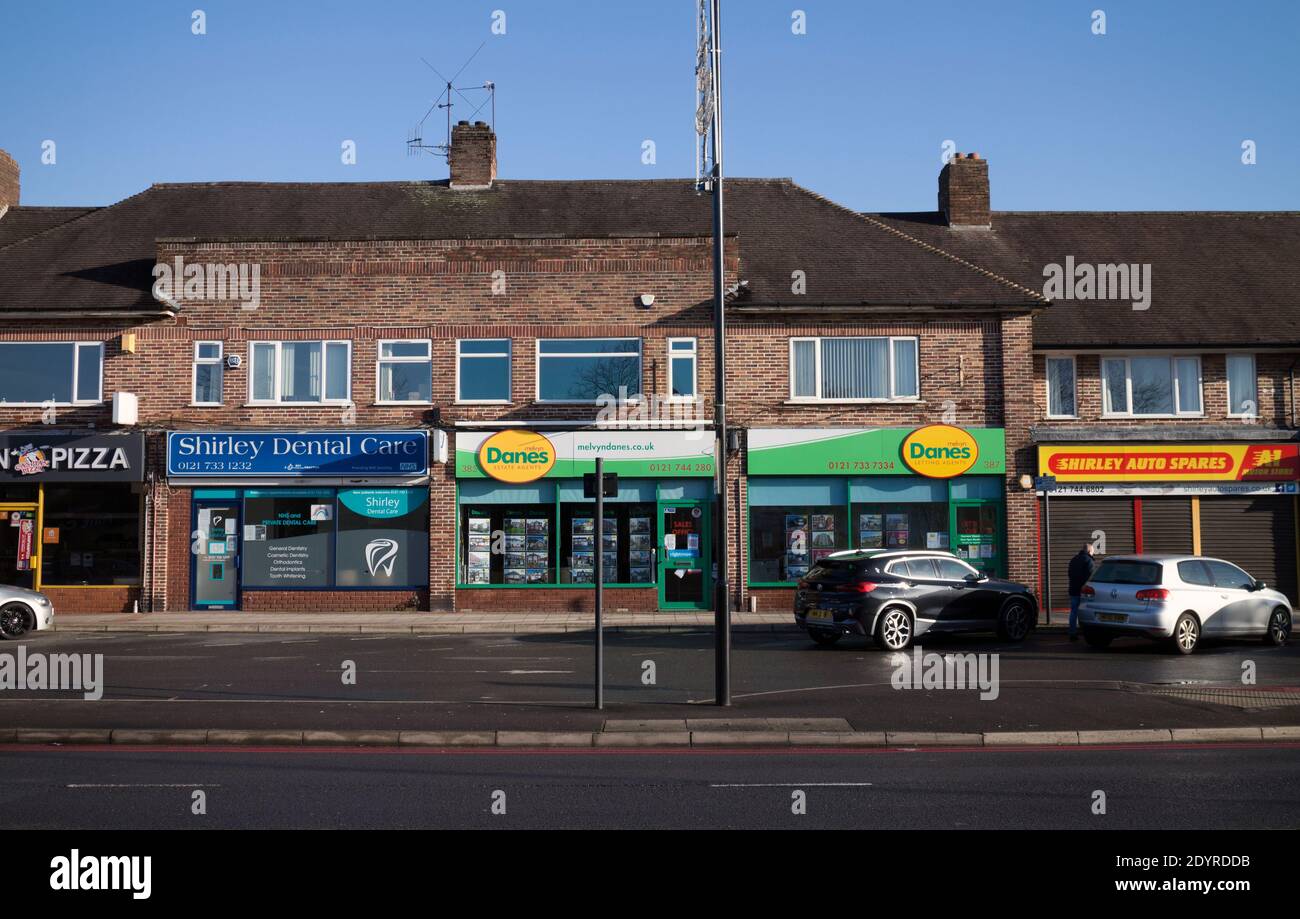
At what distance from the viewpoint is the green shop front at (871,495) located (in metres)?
24.2

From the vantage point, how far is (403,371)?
24.6m

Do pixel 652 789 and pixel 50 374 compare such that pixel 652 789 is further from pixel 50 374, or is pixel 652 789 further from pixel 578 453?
pixel 50 374

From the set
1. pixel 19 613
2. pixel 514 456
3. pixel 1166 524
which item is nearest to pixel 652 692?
pixel 514 456

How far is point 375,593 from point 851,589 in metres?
11.3

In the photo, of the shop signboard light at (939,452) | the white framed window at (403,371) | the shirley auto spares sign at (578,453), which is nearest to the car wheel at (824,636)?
the shirley auto spares sign at (578,453)

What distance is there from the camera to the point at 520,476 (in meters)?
24.1

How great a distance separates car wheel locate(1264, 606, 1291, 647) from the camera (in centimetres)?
1802

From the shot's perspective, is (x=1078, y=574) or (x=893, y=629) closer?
(x=893, y=629)

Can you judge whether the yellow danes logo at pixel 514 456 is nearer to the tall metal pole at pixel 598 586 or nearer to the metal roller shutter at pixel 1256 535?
the tall metal pole at pixel 598 586

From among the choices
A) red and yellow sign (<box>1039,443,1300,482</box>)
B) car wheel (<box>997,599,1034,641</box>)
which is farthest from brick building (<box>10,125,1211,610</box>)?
car wheel (<box>997,599,1034,641</box>)

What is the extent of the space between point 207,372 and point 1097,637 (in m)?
18.6

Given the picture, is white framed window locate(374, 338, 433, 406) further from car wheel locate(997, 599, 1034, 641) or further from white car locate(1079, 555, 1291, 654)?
white car locate(1079, 555, 1291, 654)
